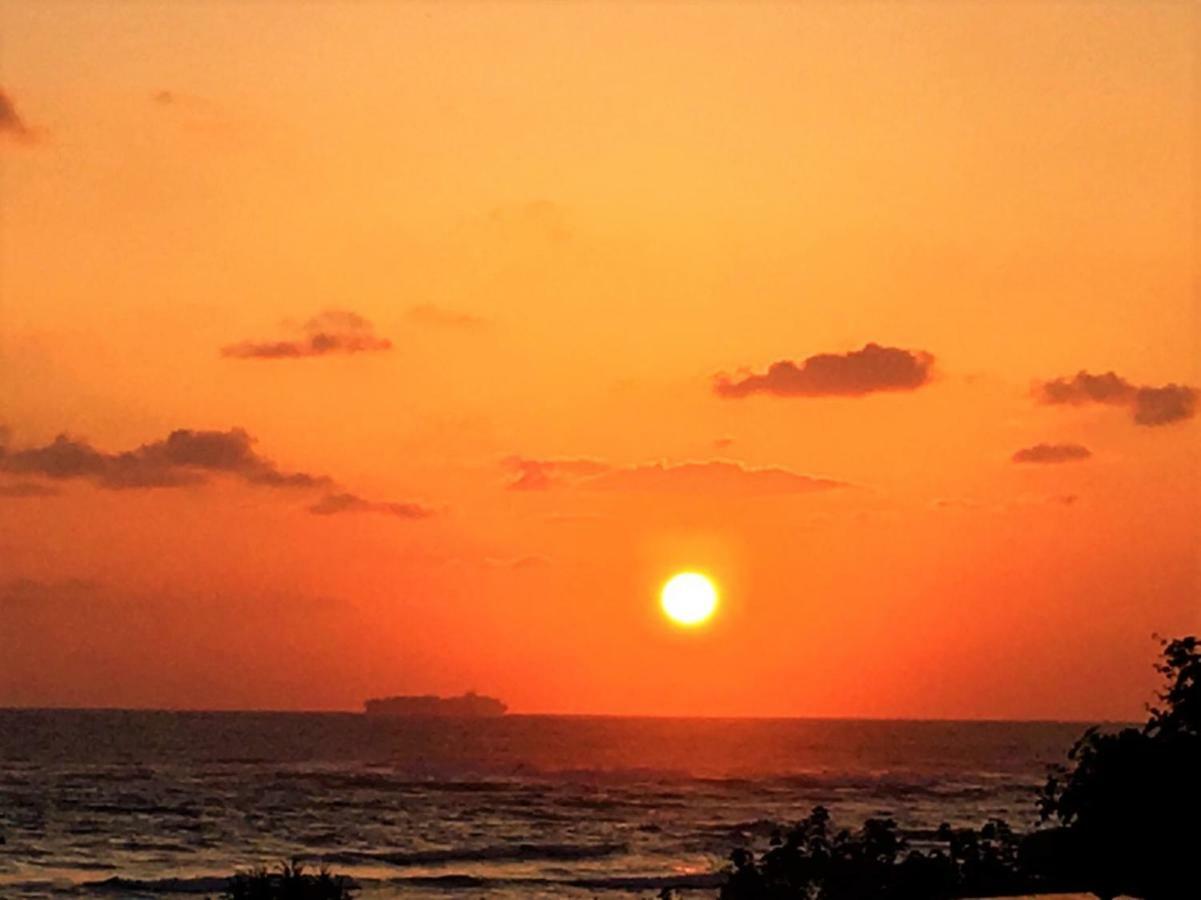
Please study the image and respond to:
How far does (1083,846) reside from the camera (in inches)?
995

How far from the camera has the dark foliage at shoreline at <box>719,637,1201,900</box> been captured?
950 inches

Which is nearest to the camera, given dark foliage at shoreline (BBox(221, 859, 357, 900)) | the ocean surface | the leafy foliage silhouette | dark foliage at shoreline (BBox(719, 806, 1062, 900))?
the leafy foliage silhouette

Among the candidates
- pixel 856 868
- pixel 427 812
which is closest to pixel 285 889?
pixel 856 868

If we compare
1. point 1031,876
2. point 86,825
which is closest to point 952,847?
point 1031,876

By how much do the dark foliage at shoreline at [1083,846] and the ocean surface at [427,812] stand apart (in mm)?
47618

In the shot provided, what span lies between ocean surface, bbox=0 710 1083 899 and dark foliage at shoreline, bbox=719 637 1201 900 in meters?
47.6

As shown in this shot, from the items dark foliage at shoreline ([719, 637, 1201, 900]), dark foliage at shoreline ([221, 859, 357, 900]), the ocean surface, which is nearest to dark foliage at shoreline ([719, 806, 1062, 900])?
dark foliage at shoreline ([719, 637, 1201, 900])

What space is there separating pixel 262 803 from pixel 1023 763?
10024 cm

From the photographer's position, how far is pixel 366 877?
81438mm

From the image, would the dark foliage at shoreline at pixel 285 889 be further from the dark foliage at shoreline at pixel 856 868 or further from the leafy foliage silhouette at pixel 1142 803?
the leafy foliage silhouette at pixel 1142 803

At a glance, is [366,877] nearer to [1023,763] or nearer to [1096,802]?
[1096,802]

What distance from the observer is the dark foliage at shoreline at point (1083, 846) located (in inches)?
950

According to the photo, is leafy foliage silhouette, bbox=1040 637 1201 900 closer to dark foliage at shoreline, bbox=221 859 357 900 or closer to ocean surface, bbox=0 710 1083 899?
dark foliage at shoreline, bbox=221 859 357 900

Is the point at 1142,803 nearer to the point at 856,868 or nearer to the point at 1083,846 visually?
the point at 1083,846
